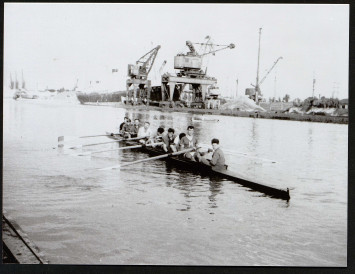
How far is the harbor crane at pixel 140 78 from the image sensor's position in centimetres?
648

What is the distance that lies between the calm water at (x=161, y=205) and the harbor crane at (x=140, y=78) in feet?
4.32

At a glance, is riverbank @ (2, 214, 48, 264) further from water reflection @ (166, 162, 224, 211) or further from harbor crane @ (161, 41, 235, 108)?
harbor crane @ (161, 41, 235, 108)

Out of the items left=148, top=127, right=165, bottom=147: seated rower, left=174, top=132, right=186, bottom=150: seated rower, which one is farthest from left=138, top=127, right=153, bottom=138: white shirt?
left=174, top=132, right=186, bottom=150: seated rower

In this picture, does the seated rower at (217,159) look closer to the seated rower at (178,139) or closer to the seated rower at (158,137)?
the seated rower at (178,139)

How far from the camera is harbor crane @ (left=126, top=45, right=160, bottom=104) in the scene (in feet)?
21.3

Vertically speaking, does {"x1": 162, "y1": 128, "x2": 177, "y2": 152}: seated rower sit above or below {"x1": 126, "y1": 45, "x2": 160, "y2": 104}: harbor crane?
below

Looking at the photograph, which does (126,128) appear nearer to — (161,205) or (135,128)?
(135,128)

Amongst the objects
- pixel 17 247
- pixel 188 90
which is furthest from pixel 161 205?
pixel 188 90

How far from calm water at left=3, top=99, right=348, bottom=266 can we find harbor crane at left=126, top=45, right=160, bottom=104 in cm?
132

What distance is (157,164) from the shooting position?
746 cm

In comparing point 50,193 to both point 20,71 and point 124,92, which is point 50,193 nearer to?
point 20,71

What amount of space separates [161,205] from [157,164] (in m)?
2.27

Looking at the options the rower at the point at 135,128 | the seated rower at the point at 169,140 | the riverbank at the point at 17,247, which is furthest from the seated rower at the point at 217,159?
the rower at the point at 135,128

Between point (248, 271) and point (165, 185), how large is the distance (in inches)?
88.1
